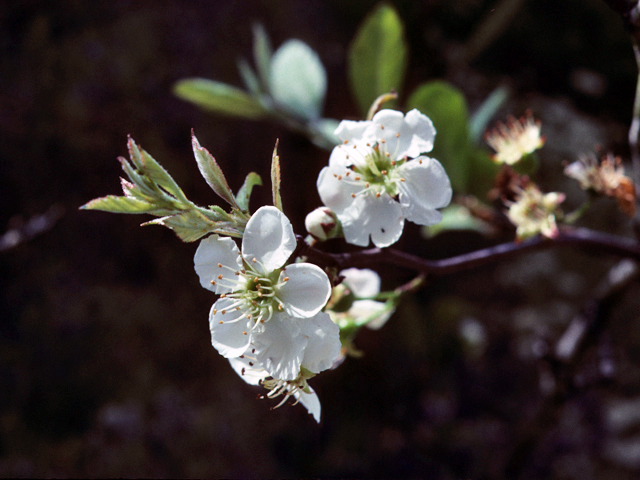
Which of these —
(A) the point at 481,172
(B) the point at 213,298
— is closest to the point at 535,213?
(A) the point at 481,172

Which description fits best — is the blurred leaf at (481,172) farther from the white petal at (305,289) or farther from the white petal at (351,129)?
the white petal at (305,289)

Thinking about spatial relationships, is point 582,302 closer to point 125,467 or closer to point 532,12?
point 532,12

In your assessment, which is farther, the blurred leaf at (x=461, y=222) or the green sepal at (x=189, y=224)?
the blurred leaf at (x=461, y=222)

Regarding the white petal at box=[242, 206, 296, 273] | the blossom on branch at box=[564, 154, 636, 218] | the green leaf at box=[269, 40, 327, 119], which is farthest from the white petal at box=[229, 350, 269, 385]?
the green leaf at box=[269, 40, 327, 119]

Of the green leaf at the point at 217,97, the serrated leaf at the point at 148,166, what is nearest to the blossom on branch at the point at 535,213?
the serrated leaf at the point at 148,166

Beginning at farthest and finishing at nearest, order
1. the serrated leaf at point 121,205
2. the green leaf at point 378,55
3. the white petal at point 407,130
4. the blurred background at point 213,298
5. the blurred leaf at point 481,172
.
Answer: the blurred background at point 213,298 < the blurred leaf at point 481,172 < the green leaf at point 378,55 < the white petal at point 407,130 < the serrated leaf at point 121,205

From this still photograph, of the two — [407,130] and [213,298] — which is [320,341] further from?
[213,298]

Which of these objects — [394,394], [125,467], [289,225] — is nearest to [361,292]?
[289,225]
